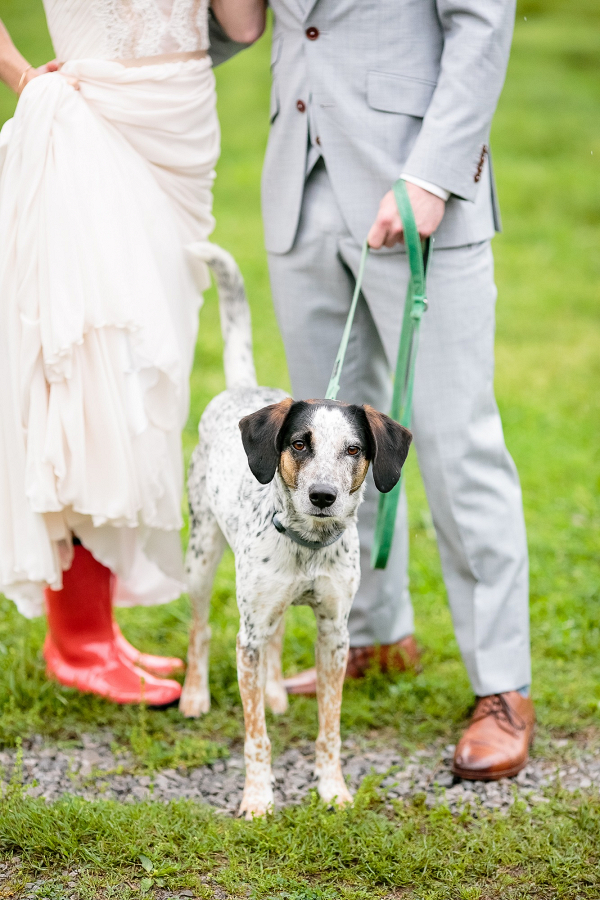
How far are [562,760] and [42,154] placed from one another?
278 centimetres

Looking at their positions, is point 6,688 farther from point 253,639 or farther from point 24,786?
point 253,639

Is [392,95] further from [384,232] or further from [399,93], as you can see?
[384,232]

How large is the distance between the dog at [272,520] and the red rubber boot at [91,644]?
0.63 feet

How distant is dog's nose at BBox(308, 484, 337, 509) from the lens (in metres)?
2.66

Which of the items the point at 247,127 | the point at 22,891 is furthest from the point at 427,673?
the point at 247,127

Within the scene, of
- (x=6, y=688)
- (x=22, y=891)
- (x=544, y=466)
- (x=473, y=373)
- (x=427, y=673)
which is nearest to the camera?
(x=22, y=891)

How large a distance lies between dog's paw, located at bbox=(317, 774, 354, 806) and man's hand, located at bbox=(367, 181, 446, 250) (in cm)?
175

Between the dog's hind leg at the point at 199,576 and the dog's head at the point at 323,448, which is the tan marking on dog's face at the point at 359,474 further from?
the dog's hind leg at the point at 199,576

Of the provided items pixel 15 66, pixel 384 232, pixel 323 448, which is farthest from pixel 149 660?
pixel 15 66

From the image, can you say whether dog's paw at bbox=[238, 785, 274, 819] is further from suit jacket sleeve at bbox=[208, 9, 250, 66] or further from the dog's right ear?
suit jacket sleeve at bbox=[208, 9, 250, 66]

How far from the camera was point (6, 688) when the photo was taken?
379cm

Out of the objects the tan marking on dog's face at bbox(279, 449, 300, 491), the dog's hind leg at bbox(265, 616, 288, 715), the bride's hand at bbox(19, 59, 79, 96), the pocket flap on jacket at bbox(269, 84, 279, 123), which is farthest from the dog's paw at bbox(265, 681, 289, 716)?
the bride's hand at bbox(19, 59, 79, 96)

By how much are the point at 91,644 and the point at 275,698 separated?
758 mm

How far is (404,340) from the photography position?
3.27m
